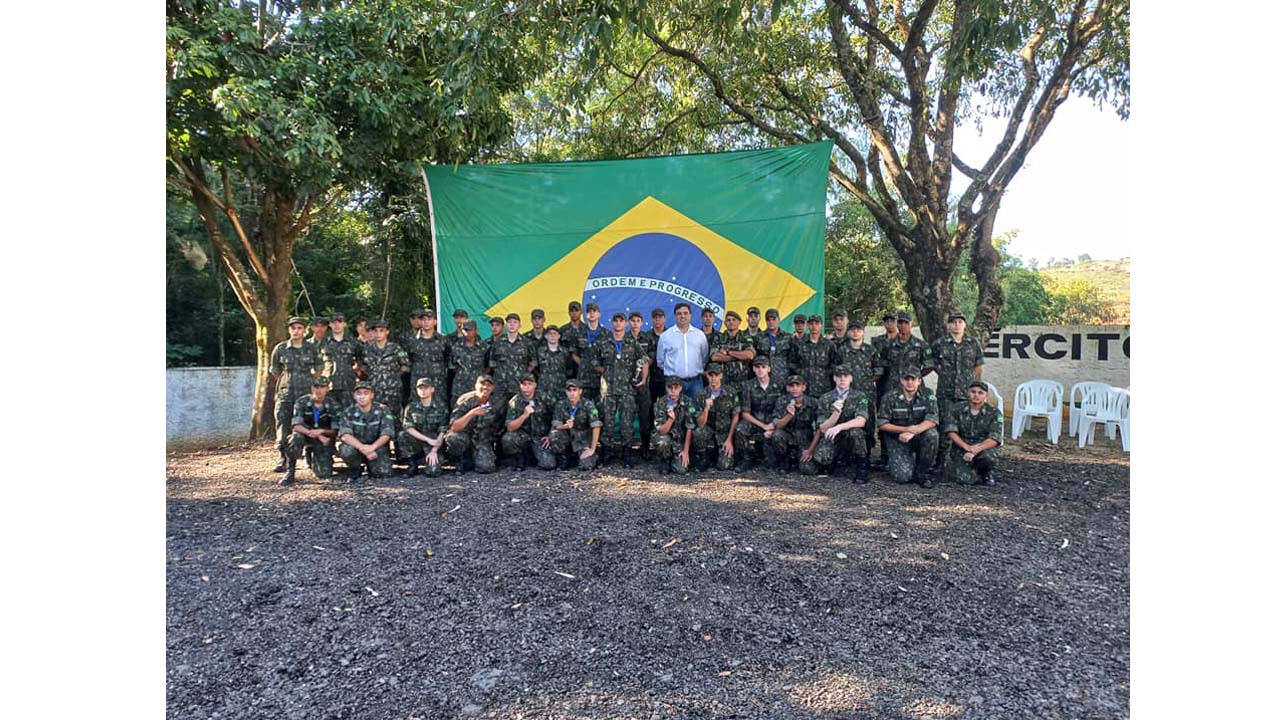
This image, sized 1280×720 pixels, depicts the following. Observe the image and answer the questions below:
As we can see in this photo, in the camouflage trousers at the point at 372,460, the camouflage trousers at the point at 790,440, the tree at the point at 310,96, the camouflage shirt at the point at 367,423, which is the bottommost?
the camouflage trousers at the point at 372,460

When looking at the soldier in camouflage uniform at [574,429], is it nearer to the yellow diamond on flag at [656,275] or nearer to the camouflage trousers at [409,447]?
the camouflage trousers at [409,447]

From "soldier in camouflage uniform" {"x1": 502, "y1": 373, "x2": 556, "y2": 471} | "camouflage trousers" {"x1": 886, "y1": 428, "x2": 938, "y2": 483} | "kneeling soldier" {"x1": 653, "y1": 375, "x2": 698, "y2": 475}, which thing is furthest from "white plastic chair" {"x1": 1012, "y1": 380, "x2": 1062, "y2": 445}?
"soldier in camouflage uniform" {"x1": 502, "y1": 373, "x2": 556, "y2": 471}

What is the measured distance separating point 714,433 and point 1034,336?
5.06 meters

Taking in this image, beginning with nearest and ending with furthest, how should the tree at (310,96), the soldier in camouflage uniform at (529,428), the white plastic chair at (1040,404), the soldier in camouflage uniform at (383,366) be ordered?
the tree at (310,96), the soldier in camouflage uniform at (529,428), the soldier in camouflage uniform at (383,366), the white plastic chair at (1040,404)

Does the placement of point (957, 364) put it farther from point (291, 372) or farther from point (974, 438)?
point (291, 372)

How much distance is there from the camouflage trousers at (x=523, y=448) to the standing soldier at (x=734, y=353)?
1732 millimetres

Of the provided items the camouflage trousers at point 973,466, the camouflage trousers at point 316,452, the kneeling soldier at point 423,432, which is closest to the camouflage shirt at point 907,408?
the camouflage trousers at point 973,466

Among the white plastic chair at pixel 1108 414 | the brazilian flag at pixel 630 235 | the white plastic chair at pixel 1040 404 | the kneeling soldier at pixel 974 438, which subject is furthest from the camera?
the brazilian flag at pixel 630 235

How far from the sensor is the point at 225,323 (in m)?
11.6

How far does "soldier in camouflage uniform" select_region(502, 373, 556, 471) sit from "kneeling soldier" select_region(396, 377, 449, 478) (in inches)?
22.7

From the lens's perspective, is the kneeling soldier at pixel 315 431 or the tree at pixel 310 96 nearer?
the tree at pixel 310 96

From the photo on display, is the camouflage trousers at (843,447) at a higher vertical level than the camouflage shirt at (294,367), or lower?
lower

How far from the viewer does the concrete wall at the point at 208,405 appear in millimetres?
7825

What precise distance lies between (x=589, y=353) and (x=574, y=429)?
0.82m
